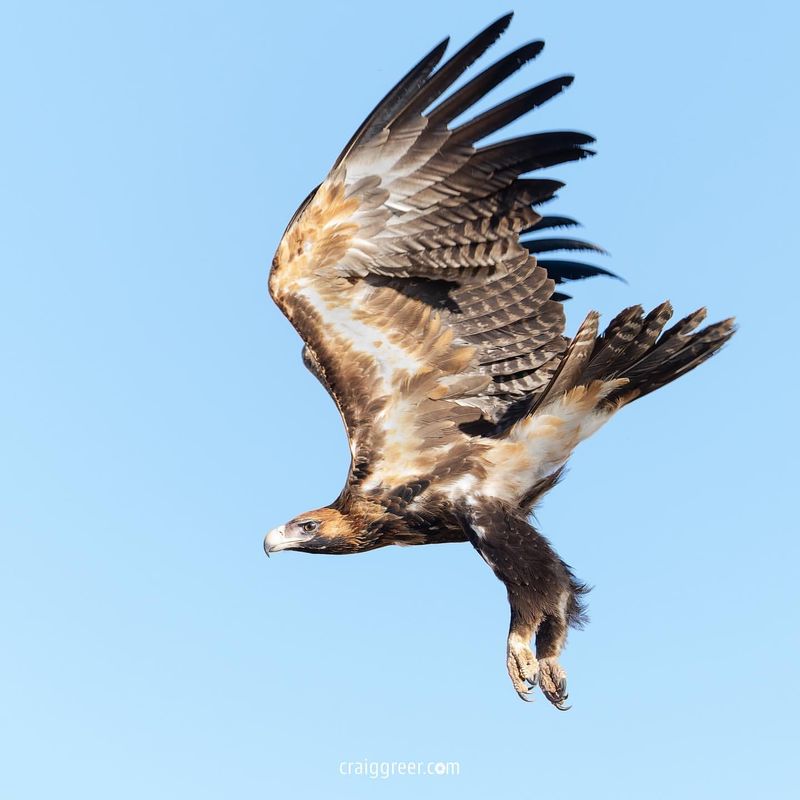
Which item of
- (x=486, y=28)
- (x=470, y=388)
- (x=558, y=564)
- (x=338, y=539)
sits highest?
(x=486, y=28)

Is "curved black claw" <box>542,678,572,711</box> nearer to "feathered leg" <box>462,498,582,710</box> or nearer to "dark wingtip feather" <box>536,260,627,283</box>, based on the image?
"feathered leg" <box>462,498,582,710</box>

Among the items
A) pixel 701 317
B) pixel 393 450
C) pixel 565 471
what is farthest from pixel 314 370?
pixel 701 317

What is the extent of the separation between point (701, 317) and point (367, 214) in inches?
94.5

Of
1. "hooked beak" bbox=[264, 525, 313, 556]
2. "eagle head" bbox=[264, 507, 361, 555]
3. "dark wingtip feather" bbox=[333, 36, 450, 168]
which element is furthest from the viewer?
"hooked beak" bbox=[264, 525, 313, 556]

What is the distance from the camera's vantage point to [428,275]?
32.7 feet

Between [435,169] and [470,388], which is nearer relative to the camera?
[435,169]

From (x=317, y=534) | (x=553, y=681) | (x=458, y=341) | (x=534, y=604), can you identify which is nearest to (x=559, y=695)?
(x=553, y=681)

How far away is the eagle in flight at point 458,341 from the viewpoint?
9.62 m

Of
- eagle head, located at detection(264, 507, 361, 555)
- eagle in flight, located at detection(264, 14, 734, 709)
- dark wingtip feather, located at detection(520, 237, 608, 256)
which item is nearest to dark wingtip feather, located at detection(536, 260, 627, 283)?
dark wingtip feather, located at detection(520, 237, 608, 256)

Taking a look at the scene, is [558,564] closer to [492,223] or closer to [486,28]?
[492,223]

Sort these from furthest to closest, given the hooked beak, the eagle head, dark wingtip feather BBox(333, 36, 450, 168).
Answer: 1. the hooked beak
2. the eagle head
3. dark wingtip feather BBox(333, 36, 450, 168)

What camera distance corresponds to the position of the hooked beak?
1065cm

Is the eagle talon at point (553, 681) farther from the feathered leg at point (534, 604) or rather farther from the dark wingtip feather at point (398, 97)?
the dark wingtip feather at point (398, 97)

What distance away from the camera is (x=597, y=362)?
9969 mm
